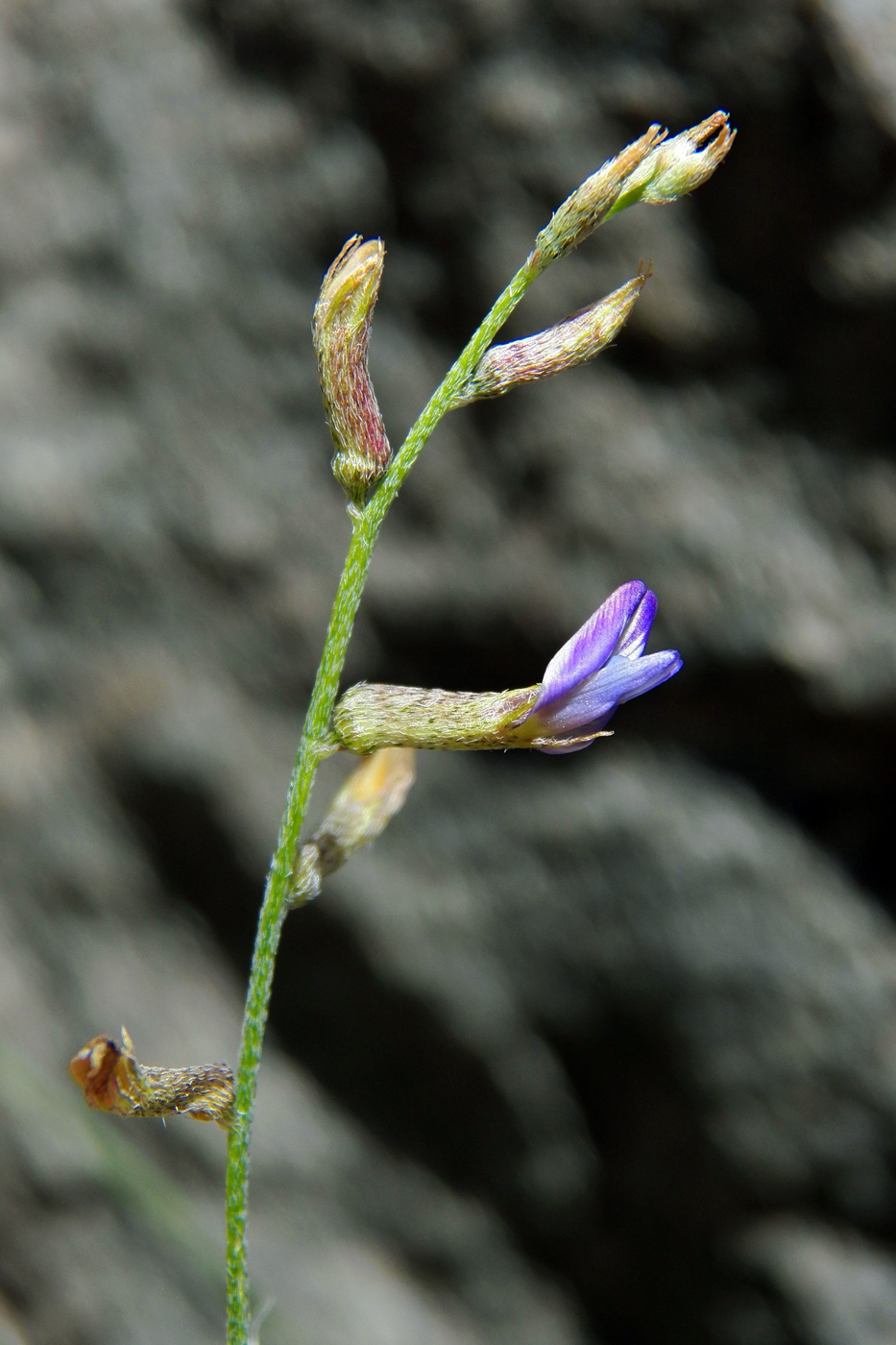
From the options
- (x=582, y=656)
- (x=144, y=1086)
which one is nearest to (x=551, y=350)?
(x=582, y=656)

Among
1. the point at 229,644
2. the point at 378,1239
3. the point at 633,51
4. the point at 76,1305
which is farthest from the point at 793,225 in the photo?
the point at 76,1305

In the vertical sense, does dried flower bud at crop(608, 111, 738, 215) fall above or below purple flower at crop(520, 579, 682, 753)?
above

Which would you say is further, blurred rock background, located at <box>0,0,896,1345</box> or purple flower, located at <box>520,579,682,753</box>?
blurred rock background, located at <box>0,0,896,1345</box>

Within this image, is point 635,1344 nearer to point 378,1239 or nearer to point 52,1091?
point 378,1239

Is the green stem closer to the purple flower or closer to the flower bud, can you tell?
the flower bud

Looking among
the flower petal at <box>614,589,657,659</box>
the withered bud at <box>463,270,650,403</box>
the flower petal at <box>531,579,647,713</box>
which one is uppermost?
the withered bud at <box>463,270,650,403</box>

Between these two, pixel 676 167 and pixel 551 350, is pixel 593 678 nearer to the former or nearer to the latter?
pixel 551 350

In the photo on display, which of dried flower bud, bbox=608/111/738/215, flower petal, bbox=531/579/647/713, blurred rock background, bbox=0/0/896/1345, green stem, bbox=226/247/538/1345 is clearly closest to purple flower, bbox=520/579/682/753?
flower petal, bbox=531/579/647/713
